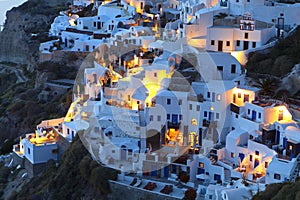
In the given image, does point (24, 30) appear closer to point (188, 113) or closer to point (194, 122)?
point (188, 113)

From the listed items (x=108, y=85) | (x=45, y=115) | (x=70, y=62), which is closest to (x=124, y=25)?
(x=70, y=62)

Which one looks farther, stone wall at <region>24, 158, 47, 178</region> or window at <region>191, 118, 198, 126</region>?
stone wall at <region>24, 158, 47, 178</region>

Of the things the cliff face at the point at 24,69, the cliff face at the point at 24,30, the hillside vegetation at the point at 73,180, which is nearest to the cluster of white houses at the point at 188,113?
the hillside vegetation at the point at 73,180

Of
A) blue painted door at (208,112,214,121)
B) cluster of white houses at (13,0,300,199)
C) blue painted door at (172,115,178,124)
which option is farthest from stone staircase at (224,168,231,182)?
blue painted door at (172,115,178,124)

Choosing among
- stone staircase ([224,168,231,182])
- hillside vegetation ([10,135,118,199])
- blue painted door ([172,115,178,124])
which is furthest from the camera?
blue painted door ([172,115,178,124])

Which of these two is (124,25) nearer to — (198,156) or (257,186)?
(198,156)

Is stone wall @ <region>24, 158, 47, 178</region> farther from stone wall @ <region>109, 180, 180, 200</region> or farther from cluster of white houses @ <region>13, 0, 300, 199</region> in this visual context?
stone wall @ <region>109, 180, 180, 200</region>

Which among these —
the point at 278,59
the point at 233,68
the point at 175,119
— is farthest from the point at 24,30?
the point at 278,59
